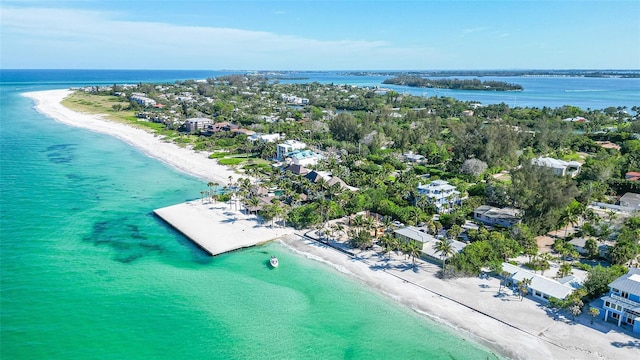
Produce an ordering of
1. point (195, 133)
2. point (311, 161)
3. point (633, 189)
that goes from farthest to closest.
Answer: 1. point (195, 133)
2. point (311, 161)
3. point (633, 189)

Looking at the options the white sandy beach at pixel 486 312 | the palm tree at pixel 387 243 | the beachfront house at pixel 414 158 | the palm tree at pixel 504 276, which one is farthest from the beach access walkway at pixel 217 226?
the beachfront house at pixel 414 158

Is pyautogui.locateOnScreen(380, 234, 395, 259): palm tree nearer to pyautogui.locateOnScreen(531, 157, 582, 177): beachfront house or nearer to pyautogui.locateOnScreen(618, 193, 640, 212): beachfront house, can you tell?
pyautogui.locateOnScreen(618, 193, 640, 212): beachfront house

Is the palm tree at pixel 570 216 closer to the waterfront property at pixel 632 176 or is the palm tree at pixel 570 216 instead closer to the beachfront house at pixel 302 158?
the waterfront property at pixel 632 176

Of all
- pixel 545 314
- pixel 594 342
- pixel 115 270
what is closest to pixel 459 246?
pixel 545 314

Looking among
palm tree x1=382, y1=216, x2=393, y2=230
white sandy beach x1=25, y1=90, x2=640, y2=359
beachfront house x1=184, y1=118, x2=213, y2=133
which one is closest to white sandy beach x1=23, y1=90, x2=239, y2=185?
beachfront house x1=184, y1=118, x2=213, y2=133

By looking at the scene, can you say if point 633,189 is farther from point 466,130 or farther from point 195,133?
point 195,133

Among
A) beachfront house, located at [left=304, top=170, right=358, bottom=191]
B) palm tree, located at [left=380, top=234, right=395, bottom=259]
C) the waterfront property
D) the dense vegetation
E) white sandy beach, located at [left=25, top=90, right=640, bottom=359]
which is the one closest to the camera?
white sandy beach, located at [left=25, top=90, right=640, bottom=359]
